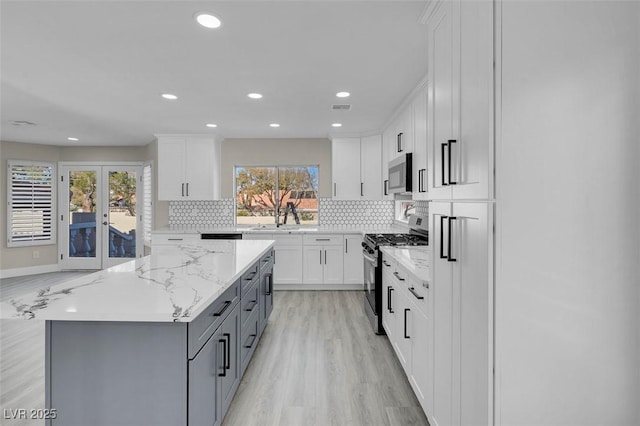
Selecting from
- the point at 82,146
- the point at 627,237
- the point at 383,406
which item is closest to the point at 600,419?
the point at 627,237

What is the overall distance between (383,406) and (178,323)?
4.99 ft

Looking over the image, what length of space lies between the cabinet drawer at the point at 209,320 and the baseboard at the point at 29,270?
6.37m

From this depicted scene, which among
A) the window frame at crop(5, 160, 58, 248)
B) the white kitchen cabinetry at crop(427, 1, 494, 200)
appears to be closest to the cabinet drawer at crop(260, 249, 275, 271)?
the white kitchen cabinetry at crop(427, 1, 494, 200)

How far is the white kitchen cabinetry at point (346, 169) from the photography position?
17.6 ft

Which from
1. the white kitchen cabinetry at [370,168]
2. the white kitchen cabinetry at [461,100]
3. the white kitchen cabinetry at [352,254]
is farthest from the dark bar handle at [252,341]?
the white kitchen cabinetry at [370,168]

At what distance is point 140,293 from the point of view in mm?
1628

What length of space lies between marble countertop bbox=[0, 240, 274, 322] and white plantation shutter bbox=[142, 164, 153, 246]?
13.7 feet

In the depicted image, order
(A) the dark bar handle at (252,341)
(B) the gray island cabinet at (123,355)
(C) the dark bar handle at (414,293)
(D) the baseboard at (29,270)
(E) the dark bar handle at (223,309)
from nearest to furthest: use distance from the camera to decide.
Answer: (B) the gray island cabinet at (123,355)
(E) the dark bar handle at (223,309)
(C) the dark bar handle at (414,293)
(A) the dark bar handle at (252,341)
(D) the baseboard at (29,270)

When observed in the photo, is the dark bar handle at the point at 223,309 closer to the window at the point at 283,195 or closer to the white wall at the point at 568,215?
the white wall at the point at 568,215

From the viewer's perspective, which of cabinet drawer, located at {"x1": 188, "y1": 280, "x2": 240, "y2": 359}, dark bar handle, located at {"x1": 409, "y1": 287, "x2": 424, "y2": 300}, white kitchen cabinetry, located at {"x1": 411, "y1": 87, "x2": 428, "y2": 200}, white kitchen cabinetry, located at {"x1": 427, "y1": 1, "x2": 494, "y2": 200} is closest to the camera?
white kitchen cabinetry, located at {"x1": 427, "y1": 1, "x2": 494, "y2": 200}

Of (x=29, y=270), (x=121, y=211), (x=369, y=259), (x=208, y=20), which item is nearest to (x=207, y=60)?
(x=208, y=20)

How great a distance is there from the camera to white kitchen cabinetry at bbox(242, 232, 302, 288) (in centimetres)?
514

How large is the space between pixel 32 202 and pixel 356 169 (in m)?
6.05

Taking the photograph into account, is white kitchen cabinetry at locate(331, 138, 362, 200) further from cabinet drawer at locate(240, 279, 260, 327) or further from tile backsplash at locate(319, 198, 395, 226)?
cabinet drawer at locate(240, 279, 260, 327)
